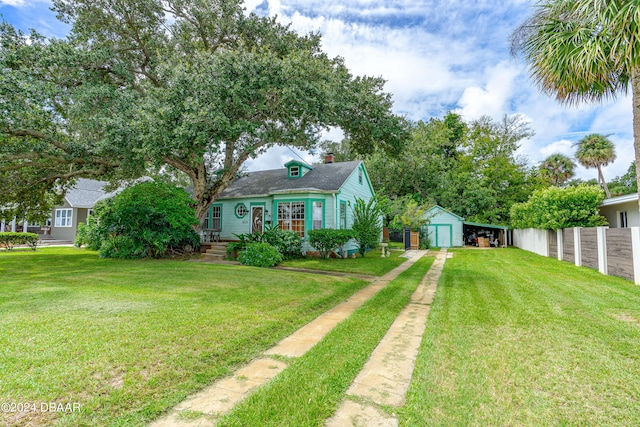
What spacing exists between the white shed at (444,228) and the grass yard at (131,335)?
724 inches

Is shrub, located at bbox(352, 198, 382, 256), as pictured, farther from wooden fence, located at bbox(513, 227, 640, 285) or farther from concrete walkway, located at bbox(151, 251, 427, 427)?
concrete walkway, located at bbox(151, 251, 427, 427)

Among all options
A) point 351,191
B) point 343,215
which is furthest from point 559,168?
point 343,215

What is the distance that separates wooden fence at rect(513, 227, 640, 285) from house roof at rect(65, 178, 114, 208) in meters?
28.2

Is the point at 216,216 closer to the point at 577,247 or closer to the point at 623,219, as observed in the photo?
the point at 577,247

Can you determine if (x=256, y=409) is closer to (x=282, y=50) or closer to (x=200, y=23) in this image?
(x=282, y=50)

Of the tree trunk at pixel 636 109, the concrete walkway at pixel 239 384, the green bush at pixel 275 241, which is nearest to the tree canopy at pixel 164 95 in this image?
the green bush at pixel 275 241

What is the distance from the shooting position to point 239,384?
3.00m

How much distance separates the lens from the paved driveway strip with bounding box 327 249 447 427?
250cm

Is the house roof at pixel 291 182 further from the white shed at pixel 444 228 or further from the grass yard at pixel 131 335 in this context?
the white shed at pixel 444 228

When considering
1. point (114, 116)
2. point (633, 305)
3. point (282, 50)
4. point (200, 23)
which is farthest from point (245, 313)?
point (200, 23)

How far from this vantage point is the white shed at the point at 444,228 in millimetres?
24266

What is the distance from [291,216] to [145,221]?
6479 mm

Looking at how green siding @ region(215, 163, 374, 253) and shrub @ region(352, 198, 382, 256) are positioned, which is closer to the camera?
green siding @ region(215, 163, 374, 253)

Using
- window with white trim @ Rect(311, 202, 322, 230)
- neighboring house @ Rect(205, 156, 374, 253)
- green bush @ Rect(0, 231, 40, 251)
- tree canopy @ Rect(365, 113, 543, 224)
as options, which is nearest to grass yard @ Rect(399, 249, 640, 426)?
window with white trim @ Rect(311, 202, 322, 230)
